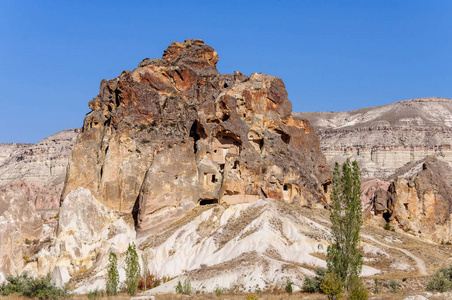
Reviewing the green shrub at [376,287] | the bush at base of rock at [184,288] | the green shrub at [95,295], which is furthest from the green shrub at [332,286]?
the green shrub at [95,295]

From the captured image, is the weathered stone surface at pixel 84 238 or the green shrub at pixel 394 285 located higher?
the weathered stone surface at pixel 84 238

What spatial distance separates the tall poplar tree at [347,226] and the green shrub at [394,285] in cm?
255

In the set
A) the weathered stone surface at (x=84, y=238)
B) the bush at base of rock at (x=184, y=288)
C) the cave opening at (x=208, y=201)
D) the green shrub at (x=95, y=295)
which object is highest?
the cave opening at (x=208, y=201)

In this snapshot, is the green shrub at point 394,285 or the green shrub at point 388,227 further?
the green shrub at point 388,227

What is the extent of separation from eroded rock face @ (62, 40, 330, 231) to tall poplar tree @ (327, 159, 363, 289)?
20026 millimetres

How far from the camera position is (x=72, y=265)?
222 feet

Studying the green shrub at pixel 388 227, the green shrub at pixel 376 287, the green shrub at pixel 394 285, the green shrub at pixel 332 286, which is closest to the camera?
the green shrub at pixel 332 286

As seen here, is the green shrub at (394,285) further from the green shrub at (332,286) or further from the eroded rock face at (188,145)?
the eroded rock face at (188,145)

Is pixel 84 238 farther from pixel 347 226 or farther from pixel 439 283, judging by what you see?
pixel 439 283

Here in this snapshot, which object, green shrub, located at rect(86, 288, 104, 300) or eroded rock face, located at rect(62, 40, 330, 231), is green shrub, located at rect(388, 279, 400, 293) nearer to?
green shrub, located at rect(86, 288, 104, 300)

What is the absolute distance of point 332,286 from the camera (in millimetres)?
47312

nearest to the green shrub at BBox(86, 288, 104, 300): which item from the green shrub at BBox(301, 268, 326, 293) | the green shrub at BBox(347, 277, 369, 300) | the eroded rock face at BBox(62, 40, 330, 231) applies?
the eroded rock face at BBox(62, 40, 330, 231)

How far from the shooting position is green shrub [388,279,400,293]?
5159cm

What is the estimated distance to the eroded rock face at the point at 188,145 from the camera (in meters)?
71.6
